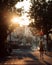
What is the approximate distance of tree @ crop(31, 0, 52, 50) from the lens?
47.0 m

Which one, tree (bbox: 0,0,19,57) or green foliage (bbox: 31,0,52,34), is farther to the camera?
green foliage (bbox: 31,0,52,34)

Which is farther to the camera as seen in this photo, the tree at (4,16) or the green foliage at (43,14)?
the green foliage at (43,14)

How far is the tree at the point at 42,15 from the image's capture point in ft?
154

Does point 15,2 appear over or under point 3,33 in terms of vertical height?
over

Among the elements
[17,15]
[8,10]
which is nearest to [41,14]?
[17,15]

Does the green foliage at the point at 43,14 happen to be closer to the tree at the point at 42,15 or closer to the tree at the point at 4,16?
the tree at the point at 42,15

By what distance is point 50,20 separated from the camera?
154 feet

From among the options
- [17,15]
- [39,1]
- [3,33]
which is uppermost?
[39,1]

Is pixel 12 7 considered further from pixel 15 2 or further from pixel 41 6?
pixel 41 6

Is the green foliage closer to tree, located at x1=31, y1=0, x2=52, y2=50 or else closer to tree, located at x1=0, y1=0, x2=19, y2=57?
tree, located at x1=31, y1=0, x2=52, y2=50

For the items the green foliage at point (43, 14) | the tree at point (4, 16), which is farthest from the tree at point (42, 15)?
the tree at point (4, 16)

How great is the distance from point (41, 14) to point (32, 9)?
3.46 metres

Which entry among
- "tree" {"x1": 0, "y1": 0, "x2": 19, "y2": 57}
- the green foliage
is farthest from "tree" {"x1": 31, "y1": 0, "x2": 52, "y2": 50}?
"tree" {"x1": 0, "y1": 0, "x2": 19, "y2": 57}

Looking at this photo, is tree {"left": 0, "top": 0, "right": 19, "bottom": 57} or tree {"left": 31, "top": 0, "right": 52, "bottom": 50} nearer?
tree {"left": 0, "top": 0, "right": 19, "bottom": 57}
